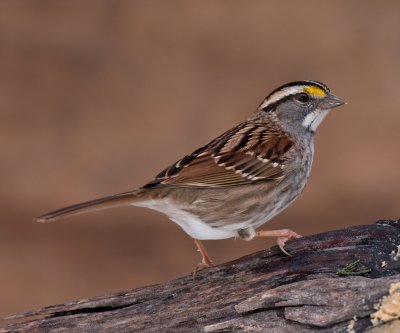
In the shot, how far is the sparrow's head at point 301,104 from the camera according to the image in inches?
128

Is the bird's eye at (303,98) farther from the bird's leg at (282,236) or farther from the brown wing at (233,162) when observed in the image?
the bird's leg at (282,236)

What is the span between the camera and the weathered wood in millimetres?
2471

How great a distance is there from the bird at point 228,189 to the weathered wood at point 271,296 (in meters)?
0.13

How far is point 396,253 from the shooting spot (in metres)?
2.66

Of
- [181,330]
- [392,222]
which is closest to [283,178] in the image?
[392,222]

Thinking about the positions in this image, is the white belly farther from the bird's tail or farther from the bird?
the bird's tail

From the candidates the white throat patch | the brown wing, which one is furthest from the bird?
the white throat patch

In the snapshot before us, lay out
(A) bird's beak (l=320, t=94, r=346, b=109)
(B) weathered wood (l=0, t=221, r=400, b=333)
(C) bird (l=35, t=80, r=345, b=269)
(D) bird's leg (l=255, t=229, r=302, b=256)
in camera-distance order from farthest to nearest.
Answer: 1. (A) bird's beak (l=320, t=94, r=346, b=109)
2. (C) bird (l=35, t=80, r=345, b=269)
3. (D) bird's leg (l=255, t=229, r=302, b=256)
4. (B) weathered wood (l=0, t=221, r=400, b=333)

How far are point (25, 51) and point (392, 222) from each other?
1.93 m

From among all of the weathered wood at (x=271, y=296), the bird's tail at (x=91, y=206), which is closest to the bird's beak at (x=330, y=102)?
the weathered wood at (x=271, y=296)

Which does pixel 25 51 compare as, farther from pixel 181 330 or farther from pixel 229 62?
pixel 181 330

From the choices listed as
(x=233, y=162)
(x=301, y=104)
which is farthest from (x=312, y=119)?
(x=233, y=162)

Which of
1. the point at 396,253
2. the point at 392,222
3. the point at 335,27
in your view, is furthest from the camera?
the point at 335,27

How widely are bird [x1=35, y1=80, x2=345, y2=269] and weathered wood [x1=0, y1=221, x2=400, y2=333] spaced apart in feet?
0.42
